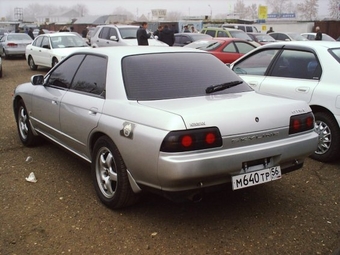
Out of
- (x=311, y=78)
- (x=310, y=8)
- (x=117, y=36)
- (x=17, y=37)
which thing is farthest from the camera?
(x=310, y=8)

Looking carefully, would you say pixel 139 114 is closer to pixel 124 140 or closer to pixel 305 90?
pixel 124 140

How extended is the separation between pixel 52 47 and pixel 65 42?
60cm

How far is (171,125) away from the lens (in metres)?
2.93

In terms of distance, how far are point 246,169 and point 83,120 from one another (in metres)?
1.71

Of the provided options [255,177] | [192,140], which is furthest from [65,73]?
[255,177]

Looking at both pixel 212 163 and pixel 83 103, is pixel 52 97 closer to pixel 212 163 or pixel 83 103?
pixel 83 103

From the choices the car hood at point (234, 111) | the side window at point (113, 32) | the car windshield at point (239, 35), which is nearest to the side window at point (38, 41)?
the side window at point (113, 32)

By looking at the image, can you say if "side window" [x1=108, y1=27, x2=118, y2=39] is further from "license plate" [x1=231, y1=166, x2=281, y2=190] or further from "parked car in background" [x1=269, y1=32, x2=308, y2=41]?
"license plate" [x1=231, y1=166, x2=281, y2=190]

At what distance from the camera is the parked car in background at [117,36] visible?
1465 cm

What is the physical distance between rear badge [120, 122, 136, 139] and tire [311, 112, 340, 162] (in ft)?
9.30

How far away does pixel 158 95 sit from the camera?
11.5 feet

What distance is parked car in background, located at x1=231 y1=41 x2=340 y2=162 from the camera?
4840 millimetres

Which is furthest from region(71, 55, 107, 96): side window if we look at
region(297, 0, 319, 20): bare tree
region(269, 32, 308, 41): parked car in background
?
region(297, 0, 319, 20): bare tree

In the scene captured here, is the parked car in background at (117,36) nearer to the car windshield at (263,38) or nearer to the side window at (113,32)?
the side window at (113,32)
